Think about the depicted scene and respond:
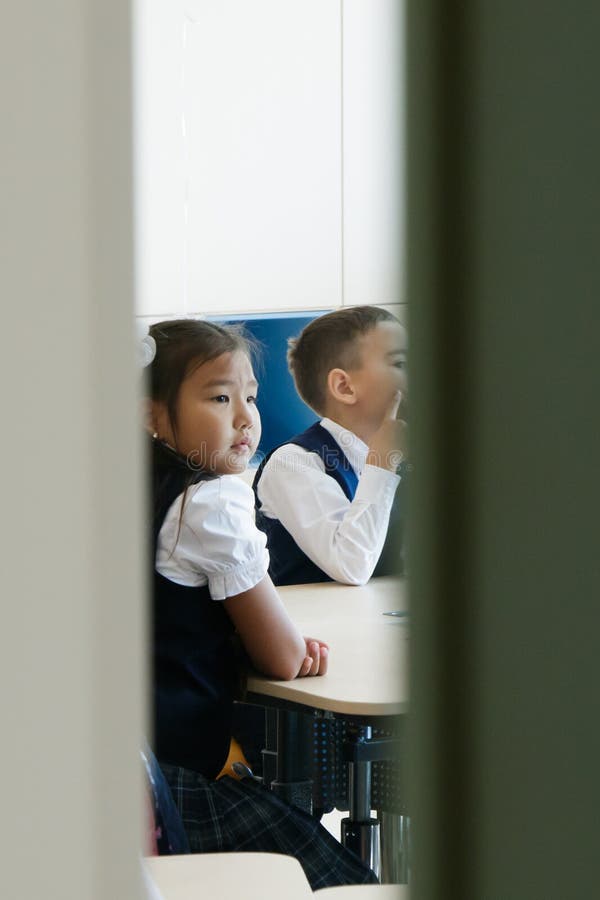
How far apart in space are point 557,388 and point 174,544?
1285mm

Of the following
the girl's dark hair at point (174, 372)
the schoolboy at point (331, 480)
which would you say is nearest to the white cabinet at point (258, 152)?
the schoolboy at point (331, 480)

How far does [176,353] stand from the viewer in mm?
1504

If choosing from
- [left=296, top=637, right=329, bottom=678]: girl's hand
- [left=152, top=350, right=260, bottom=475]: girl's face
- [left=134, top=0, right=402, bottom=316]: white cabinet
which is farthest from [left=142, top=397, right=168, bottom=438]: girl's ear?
[left=134, top=0, right=402, bottom=316]: white cabinet

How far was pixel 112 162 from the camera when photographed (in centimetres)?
8

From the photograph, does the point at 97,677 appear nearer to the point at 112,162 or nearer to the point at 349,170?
the point at 112,162

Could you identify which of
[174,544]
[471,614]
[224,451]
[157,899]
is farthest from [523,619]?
[224,451]

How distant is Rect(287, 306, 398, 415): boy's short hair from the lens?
1981 millimetres

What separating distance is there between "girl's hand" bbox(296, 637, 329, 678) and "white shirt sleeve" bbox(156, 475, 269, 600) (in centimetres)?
10

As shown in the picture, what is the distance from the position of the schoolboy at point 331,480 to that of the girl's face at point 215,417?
12.5 inches

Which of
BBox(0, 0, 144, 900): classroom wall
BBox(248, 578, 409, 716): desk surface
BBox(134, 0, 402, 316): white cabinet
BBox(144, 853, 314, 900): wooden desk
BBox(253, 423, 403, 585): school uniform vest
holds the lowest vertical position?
BBox(144, 853, 314, 900): wooden desk

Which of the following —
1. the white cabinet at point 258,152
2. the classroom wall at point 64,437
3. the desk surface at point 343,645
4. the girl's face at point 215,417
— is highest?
the white cabinet at point 258,152

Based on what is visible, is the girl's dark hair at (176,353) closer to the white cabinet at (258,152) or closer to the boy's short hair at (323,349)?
the boy's short hair at (323,349)

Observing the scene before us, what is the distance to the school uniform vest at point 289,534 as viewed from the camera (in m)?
1.89

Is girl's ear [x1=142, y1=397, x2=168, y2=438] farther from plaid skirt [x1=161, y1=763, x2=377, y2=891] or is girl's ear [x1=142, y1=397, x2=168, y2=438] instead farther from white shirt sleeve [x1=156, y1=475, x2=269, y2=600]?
plaid skirt [x1=161, y1=763, x2=377, y2=891]
